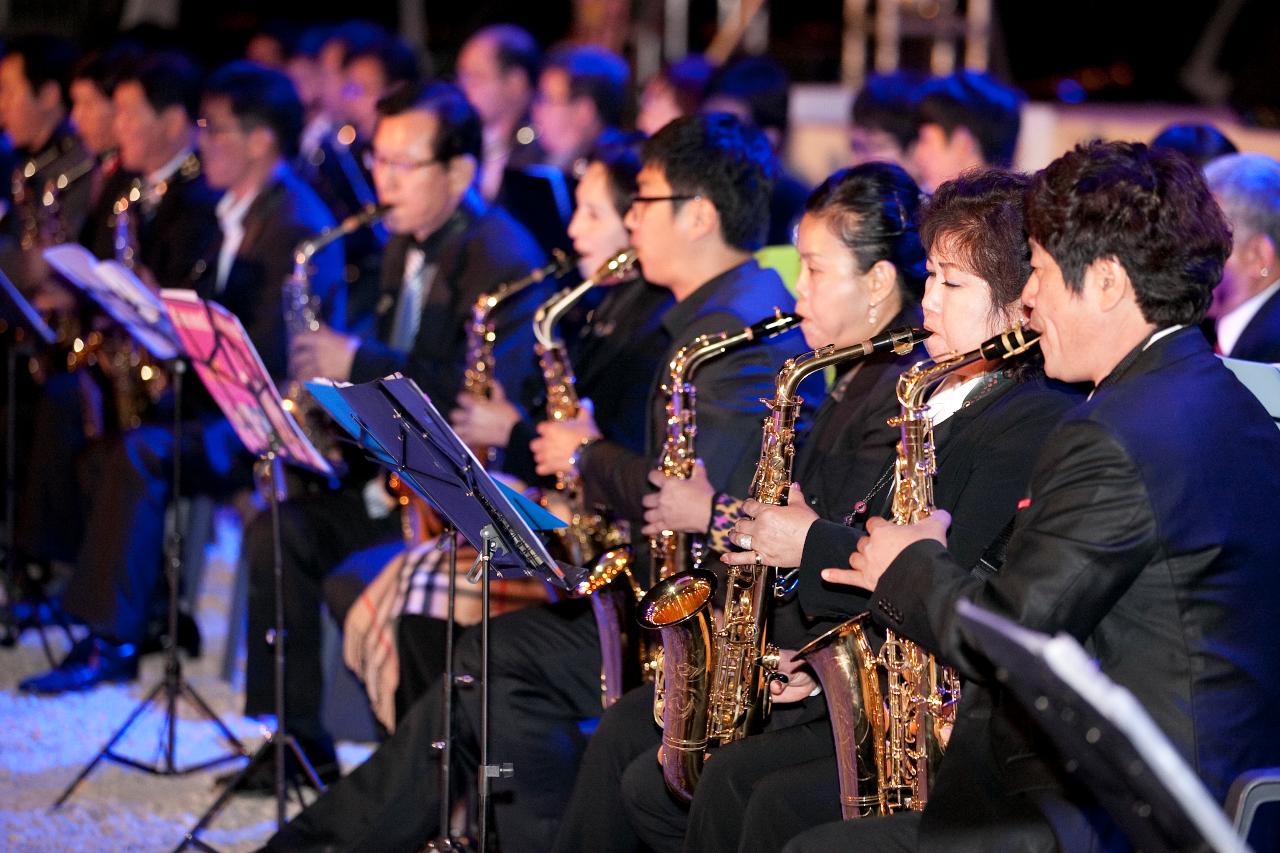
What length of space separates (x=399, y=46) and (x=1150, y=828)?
7.02 metres

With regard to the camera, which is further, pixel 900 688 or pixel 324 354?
pixel 324 354

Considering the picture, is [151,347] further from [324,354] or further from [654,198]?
[654,198]

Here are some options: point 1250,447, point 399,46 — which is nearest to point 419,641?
point 1250,447

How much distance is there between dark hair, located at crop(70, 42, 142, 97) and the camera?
6.95 meters

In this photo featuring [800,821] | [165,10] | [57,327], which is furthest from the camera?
[165,10]

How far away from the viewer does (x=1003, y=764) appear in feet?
8.27

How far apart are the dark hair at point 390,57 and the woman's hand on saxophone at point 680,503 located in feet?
15.5

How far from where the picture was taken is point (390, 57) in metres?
7.95

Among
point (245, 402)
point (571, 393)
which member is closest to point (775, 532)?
point (571, 393)

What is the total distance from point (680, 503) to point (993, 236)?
1.05 meters

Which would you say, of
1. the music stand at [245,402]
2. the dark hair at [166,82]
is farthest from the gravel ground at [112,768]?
the dark hair at [166,82]

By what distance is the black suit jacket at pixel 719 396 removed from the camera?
12.6 ft

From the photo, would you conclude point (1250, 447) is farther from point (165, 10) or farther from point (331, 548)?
point (165, 10)

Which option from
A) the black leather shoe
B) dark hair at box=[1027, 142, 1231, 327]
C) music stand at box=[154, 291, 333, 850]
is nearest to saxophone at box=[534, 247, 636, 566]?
music stand at box=[154, 291, 333, 850]
